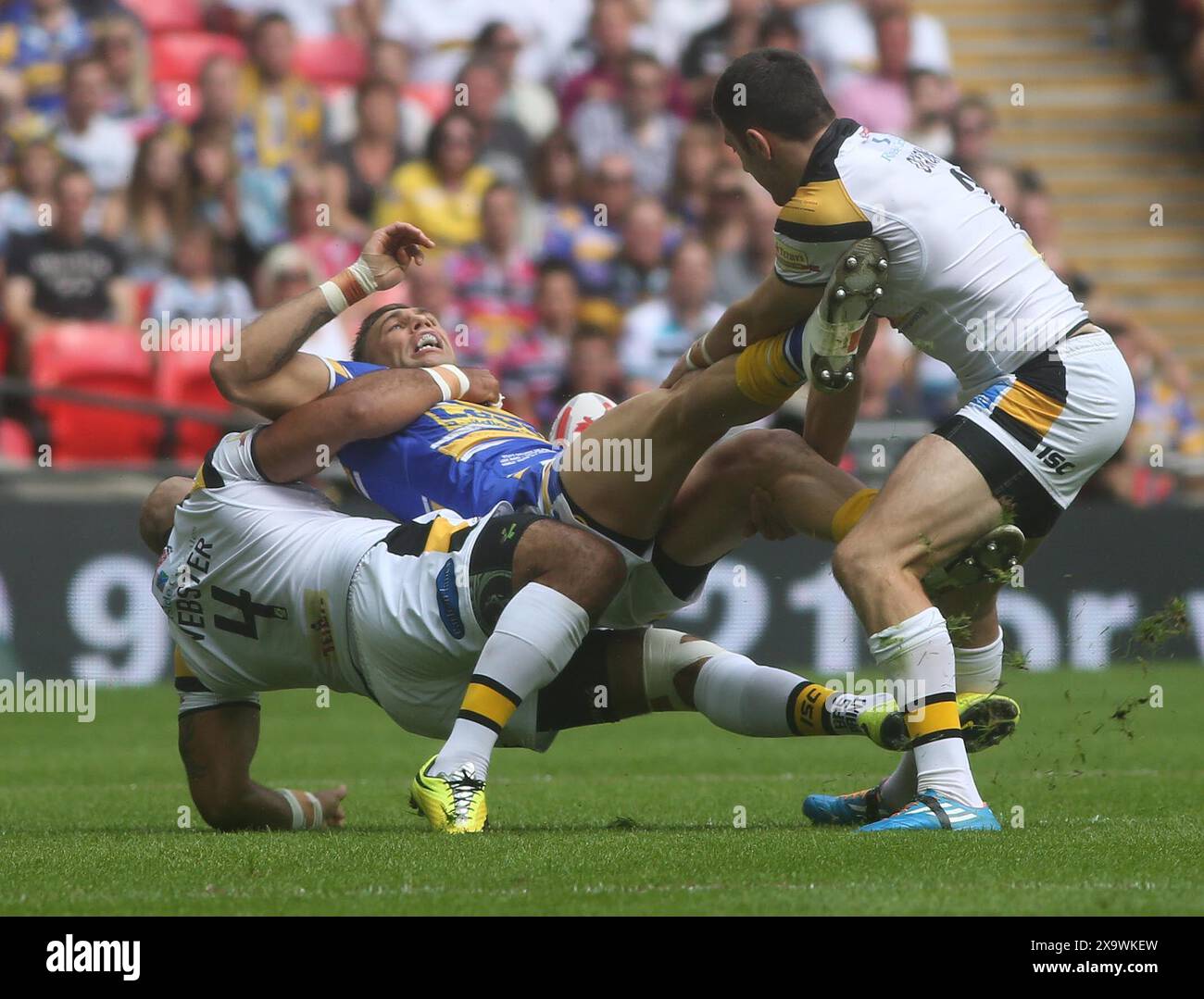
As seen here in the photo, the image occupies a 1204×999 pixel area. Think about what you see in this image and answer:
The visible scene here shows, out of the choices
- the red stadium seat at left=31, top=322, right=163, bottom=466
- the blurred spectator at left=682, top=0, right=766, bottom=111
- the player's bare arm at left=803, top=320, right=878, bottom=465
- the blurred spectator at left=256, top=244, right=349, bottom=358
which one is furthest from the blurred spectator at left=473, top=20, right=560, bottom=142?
the player's bare arm at left=803, top=320, right=878, bottom=465

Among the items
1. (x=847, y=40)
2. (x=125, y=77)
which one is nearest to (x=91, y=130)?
(x=125, y=77)

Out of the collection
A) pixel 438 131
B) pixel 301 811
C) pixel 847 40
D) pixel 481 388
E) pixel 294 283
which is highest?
pixel 847 40

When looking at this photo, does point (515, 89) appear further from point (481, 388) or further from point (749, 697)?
point (749, 697)

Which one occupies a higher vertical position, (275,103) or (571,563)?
(275,103)

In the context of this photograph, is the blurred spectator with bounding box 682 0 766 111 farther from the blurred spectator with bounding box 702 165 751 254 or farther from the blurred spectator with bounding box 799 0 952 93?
the blurred spectator with bounding box 702 165 751 254

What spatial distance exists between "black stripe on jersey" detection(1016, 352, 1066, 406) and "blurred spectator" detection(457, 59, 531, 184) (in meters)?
9.16

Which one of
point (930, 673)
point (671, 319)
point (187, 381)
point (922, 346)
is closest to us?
point (930, 673)

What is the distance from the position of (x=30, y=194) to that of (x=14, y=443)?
222 centimetres

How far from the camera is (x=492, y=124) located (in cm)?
1469

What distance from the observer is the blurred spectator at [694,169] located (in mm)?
14500

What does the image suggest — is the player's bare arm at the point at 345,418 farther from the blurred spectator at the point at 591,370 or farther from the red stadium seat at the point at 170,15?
the red stadium seat at the point at 170,15

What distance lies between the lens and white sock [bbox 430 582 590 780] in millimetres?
5605

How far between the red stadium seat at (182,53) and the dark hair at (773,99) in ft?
32.9

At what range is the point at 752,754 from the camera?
887cm
